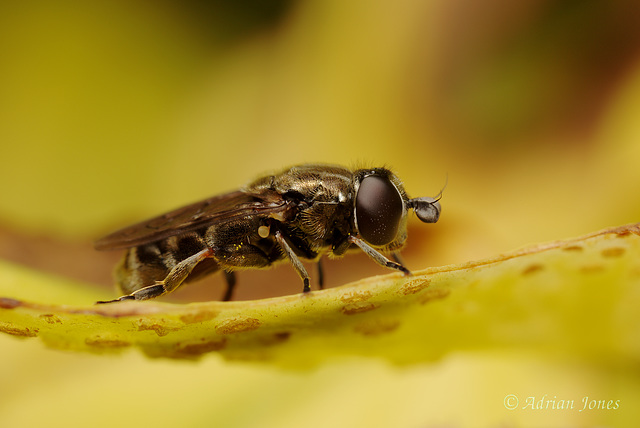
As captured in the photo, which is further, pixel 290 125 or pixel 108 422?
pixel 290 125

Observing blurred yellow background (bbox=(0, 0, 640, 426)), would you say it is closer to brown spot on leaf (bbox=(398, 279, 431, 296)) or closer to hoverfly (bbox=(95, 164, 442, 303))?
hoverfly (bbox=(95, 164, 442, 303))

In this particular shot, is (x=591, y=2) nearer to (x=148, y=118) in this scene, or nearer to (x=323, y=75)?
(x=323, y=75)

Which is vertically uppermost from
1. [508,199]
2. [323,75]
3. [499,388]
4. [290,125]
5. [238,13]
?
[238,13]

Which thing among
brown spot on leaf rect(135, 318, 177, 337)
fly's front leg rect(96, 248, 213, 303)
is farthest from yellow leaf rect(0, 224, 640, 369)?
fly's front leg rect(96, 248, 213, 303)

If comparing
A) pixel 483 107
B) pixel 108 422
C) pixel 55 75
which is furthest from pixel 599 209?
pixel 55 75

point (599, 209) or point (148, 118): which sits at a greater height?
point (148, 118)

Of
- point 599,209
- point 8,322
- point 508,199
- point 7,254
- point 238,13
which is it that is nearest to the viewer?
point 8,322

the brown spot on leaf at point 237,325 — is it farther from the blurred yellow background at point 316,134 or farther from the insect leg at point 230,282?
the insect leg at point 230,282

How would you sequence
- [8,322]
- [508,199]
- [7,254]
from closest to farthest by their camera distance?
[8,322] < [7,254] < [508,199]
